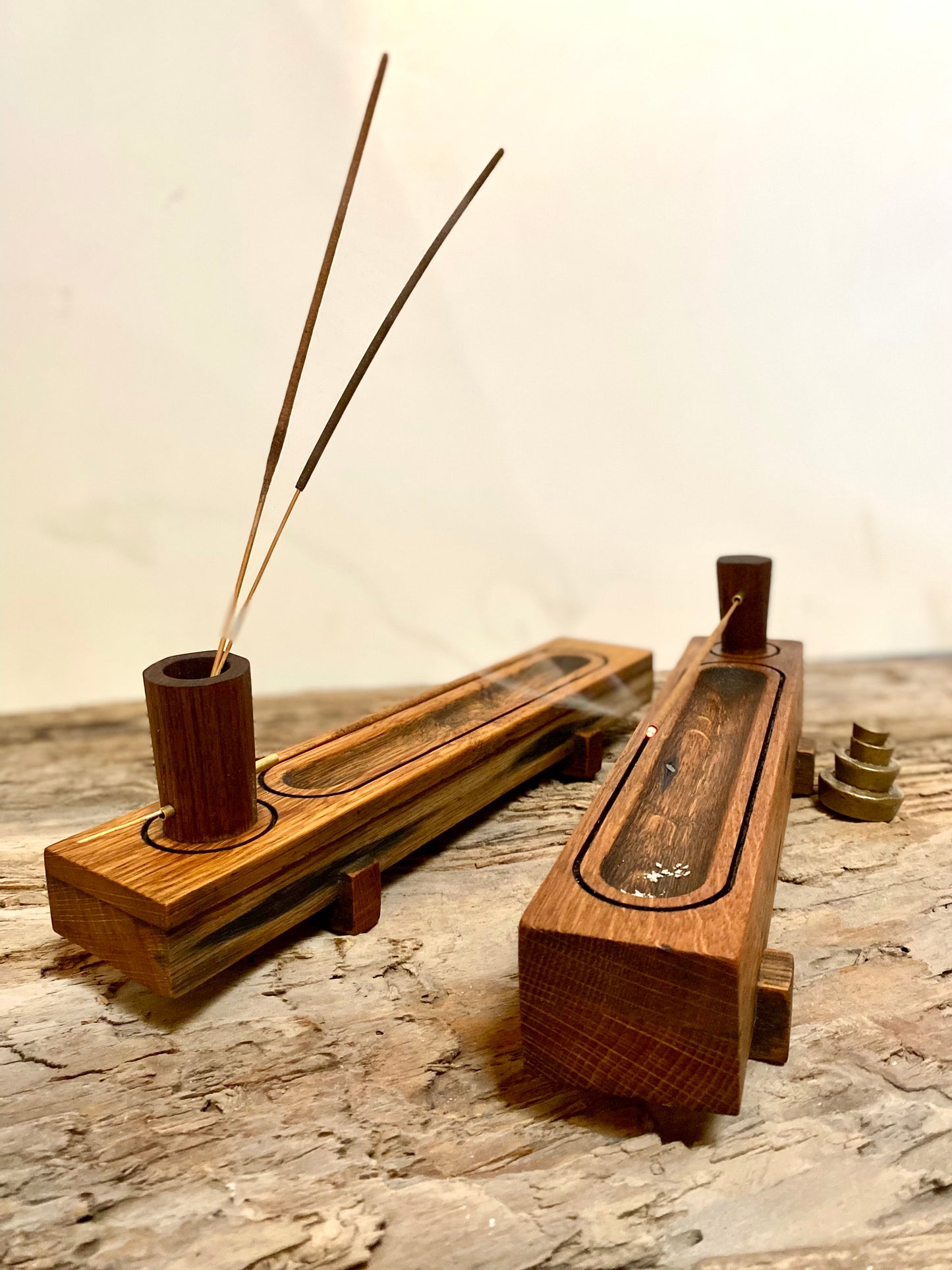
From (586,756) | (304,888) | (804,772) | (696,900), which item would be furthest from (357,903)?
(804,772)

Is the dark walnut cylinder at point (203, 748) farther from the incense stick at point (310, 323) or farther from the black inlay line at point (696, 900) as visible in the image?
the black inlay line at point (696, 900)

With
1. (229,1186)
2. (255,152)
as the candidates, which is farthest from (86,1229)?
(255,152)

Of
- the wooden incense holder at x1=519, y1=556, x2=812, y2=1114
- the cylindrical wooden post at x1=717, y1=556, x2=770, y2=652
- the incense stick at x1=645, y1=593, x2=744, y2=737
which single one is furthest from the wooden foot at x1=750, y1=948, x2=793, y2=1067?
the cylindrical wooden post at x1=717, y1=556, x2=770, y2=652

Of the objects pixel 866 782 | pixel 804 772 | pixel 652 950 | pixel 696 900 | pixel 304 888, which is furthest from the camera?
pixel 804 772

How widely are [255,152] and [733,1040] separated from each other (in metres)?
2.52

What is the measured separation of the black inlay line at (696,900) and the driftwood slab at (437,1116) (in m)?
0.29

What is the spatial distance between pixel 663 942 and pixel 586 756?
3.73ft

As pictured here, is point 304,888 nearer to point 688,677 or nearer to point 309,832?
point 309,832

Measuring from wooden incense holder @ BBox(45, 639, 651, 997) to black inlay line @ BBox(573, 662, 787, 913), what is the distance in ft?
1.21

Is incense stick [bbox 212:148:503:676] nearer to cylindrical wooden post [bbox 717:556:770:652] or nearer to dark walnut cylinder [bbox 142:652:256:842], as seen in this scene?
dark walnut cylinder [bbox 142:652:256:842]

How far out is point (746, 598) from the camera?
7.60 feet

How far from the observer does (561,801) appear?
2.24 m

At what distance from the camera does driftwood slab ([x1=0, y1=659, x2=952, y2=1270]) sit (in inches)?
45.1

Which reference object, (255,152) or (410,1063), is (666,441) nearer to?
(255,152)
